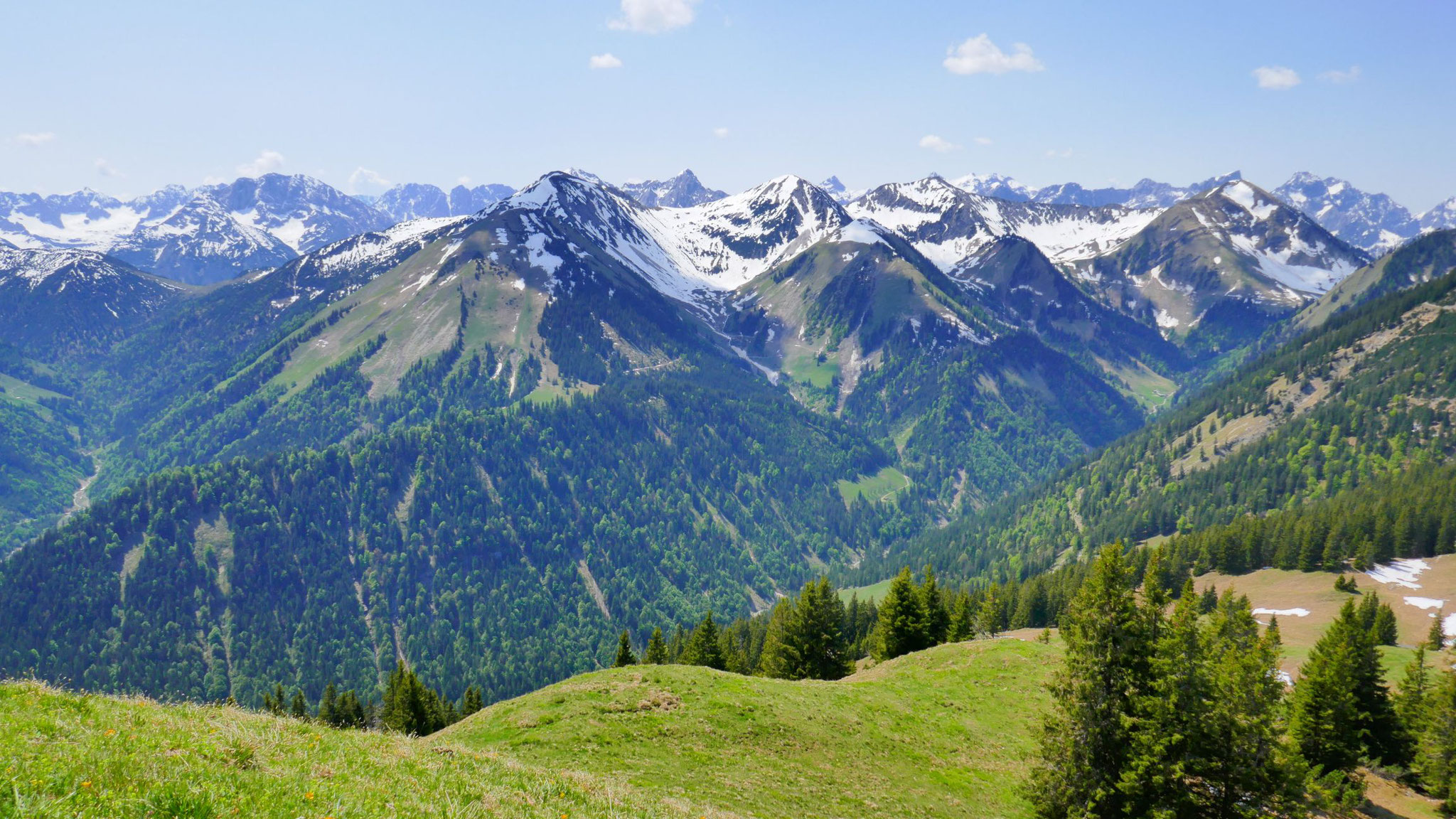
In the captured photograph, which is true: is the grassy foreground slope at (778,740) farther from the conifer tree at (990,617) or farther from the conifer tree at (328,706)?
the conifer tree at (328,706)

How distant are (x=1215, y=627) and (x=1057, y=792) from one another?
10.5 meters

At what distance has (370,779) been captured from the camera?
51.9ft

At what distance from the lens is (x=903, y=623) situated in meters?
72.0

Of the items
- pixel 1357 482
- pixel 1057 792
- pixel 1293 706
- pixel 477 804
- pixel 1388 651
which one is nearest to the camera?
pixel 477 804

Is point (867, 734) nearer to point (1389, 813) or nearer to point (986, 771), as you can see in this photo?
point (986, 771)

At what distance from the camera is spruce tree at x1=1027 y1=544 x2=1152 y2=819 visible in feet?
90.5

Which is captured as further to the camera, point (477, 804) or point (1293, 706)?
point (1293, 706)

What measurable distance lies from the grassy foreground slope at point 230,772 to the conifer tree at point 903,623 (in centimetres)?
5525

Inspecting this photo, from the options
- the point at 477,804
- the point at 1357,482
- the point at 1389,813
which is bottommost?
the point at 1357,482

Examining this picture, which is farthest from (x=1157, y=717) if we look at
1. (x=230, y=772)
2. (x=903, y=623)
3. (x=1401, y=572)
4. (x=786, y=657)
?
(x=1401, y=572)

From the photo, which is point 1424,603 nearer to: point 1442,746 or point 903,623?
point 1442,746

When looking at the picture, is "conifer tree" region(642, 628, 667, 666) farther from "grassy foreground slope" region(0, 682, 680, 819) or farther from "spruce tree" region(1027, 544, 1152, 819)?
"grassy foreground slope" region(0, 682, 680, 819)

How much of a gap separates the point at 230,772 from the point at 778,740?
28597mm

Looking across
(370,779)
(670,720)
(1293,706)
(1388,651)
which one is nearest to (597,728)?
(670,720)
